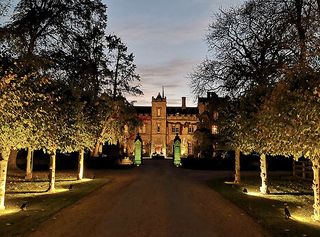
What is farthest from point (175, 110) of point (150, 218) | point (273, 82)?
point (150, 218)

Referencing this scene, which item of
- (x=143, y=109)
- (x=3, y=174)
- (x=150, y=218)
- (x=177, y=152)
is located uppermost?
(x=143, y=109)

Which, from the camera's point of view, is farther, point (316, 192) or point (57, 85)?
point (57, 85)

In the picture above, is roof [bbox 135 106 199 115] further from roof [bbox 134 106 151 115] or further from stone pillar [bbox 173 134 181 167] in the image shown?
stone pillar [bbox 173 134 181 167]

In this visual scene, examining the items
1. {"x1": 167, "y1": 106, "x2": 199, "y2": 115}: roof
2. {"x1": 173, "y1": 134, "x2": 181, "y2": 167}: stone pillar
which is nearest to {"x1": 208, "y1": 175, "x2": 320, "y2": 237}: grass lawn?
{"x1": 173, "y1": 134, "x2": 181, "y2": 167}: stone pillar

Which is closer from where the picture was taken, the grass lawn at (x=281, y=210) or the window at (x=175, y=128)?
the grass lawn at (x=281, y=210)

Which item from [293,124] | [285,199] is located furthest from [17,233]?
[285,199]

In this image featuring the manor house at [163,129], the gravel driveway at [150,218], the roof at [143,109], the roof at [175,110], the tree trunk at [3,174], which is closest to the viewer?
the gravel driveway at [150,218]

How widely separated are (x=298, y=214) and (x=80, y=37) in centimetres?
2031

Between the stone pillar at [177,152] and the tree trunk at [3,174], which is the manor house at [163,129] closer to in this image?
the stone pillar at [177,152]

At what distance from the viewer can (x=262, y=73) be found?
954 inches

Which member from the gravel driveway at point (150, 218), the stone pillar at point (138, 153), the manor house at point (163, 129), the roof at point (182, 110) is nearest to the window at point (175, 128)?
the manor house at point (163, 129)

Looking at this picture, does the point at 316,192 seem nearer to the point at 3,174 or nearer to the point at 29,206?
the point at 29,206

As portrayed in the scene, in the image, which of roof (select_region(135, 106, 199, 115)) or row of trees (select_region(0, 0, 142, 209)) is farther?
roof (select_region(135, 106, 199, 115))

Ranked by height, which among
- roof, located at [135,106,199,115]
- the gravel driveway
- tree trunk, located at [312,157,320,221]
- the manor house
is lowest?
the gravel driveway
